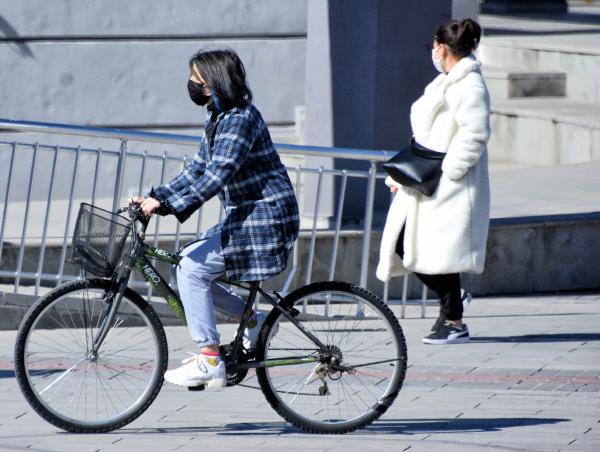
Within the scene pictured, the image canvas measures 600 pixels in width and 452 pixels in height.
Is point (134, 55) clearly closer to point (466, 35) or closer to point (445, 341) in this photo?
point (445, 341)

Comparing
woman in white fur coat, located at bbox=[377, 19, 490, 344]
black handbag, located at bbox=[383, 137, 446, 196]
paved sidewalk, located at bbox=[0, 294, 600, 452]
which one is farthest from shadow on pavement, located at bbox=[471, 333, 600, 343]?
black handbag, located at bbox=[383, 137, 446, 196]

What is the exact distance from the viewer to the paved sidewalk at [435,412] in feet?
18.8

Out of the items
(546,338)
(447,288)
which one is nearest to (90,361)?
(447,288)

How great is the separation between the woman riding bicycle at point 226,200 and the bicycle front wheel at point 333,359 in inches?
8.9

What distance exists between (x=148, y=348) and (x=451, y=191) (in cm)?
214

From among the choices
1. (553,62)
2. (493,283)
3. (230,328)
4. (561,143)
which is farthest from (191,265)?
(553,62)

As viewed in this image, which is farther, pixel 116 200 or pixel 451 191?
pixel 116 200

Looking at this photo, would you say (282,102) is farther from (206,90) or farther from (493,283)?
(206,90)

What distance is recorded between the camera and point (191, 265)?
18.4ft

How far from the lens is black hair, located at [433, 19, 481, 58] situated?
716cm

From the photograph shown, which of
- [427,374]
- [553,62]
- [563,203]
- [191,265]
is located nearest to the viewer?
[191,265]

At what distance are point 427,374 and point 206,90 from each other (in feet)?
6.97

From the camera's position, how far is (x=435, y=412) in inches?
246

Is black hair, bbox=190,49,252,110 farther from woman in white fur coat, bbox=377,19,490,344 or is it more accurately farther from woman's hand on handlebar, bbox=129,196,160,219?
woman in white fur coat, bbox=377,19,490,344
